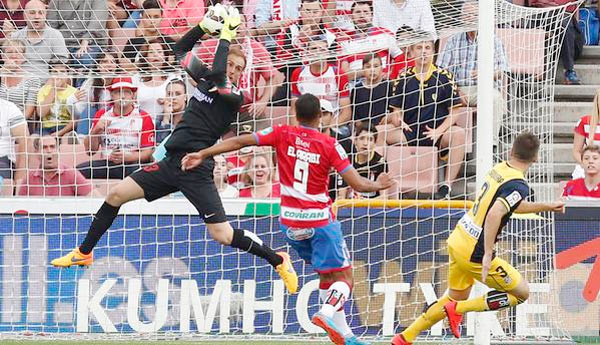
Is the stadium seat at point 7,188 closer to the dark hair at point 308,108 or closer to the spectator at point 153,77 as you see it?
the spectator at point 153,77

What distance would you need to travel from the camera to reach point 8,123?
1398 centimetres

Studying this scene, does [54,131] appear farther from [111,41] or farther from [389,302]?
Answer: [389,302]

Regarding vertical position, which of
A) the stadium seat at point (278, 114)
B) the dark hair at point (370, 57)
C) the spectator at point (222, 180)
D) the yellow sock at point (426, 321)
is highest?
the dark hair at point (370, 57)

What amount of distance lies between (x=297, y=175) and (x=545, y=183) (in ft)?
12.3

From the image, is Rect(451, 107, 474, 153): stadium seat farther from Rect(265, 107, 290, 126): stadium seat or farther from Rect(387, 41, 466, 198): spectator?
Rect(265, 107, 290, 126): stadium seat

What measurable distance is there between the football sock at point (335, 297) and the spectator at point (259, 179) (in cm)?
286

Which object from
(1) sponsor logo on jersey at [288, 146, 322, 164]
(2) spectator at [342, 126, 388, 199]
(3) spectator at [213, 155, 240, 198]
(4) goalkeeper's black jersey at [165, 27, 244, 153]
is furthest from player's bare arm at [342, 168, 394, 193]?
(3) spectator at [213, 155, 240, 198]

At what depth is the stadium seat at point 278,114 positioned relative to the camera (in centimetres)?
1404

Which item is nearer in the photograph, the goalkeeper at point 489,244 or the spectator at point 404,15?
the goalkeeper at point 489,244

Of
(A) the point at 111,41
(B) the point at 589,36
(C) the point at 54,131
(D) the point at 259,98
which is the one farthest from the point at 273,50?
(B) the point at 589,36

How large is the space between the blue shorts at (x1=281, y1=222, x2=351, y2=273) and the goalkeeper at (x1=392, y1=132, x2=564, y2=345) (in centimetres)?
81

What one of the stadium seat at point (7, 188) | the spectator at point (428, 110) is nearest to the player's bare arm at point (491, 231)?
the spectator at point (428, 110)

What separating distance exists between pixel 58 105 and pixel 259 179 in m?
2.34

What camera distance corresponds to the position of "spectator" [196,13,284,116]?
44.7 ft
